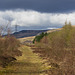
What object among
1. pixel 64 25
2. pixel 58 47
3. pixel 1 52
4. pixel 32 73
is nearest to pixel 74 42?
pixel 58 47

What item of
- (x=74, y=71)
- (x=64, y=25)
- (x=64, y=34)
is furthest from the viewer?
(x=64, y=25)

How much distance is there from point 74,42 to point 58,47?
5.09 metres

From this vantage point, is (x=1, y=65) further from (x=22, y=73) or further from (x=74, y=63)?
(x=74, y=63)

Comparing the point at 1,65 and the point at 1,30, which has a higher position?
the point at 1,30

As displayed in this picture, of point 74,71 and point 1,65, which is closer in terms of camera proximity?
point 74,71

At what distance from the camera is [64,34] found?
252 feet

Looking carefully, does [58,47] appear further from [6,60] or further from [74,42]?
[6,60]

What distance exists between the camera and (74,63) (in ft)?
54.2

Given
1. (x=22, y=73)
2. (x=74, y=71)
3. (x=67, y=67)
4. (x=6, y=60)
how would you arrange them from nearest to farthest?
(x=74, y=71) < (x=67, y=67) < (x=22, y=73) < (x=6, y=60)

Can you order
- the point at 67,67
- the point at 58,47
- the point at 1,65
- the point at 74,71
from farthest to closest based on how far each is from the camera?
the point at 58,47, the point at 1,65, the point at 67,67, the point at 74,71

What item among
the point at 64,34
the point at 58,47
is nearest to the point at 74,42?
the point at 58,47

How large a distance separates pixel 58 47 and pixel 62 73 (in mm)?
17220

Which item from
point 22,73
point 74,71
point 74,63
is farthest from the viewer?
point 22,73

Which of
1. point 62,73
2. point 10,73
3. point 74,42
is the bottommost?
point 10,73
